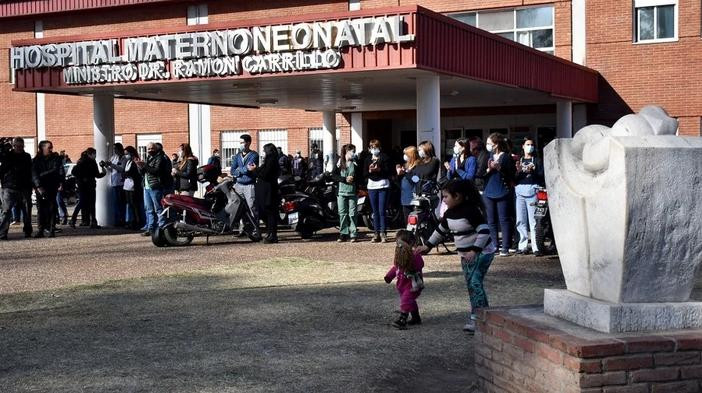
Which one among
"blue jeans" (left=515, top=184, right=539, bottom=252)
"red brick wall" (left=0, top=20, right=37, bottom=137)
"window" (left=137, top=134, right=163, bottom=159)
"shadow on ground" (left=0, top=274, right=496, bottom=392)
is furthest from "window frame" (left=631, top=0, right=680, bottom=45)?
"red brick wall" (left=0, top=20, right=37, bottom=137)

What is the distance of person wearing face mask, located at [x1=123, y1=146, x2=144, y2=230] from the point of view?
19.7 m

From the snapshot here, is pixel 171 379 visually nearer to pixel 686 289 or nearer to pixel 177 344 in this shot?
pixel 177 344

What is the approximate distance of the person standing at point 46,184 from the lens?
59.5ft

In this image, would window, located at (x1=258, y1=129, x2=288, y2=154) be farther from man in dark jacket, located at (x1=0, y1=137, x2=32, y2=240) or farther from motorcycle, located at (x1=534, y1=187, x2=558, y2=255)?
motorcycle, located at (x1=534, y1=187, x2=558, y2=255)

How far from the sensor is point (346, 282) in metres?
11.7

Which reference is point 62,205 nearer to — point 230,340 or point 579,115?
point 579,115

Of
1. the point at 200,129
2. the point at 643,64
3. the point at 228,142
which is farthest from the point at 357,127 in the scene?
the point at 643,64

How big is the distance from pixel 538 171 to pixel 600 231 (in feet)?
30.0

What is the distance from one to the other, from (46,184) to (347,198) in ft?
20.0

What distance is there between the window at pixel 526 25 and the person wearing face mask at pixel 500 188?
14.9m

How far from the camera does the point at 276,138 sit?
1318 inches

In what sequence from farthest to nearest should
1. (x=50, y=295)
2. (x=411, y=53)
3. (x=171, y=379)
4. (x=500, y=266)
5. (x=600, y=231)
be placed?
(x=411, y=53) < (x=500, y=266) < (x=50, y=295) < (x=171, y=379) < (x=600, y=231)

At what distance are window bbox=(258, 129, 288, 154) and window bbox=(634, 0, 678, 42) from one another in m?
12.5

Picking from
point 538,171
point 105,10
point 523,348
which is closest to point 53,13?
point 105,10
